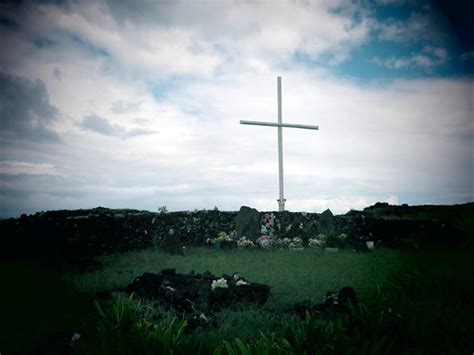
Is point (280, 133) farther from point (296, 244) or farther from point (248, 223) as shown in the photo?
point (296, 244)

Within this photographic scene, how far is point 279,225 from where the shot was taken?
13.0 metres

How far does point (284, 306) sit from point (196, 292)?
47.9 inches

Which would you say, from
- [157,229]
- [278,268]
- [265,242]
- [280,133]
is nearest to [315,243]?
[265,242]

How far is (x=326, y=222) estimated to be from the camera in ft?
41.8

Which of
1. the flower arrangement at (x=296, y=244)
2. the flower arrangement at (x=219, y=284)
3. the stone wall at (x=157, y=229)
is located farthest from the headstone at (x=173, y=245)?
the flower arrangement at (x=219, y=284)

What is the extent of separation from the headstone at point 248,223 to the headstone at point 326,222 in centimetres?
203

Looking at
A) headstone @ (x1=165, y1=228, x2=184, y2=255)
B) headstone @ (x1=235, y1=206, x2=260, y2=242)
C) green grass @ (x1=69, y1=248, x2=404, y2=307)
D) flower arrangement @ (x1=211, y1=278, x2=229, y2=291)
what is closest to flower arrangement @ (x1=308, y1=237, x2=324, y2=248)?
green grass @ (x1=69, y1=248, x2=404, y2=307)

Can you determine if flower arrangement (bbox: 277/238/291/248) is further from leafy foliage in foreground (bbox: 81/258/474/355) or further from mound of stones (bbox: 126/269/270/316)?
leafy foliage in foreground (bbox: 81/258/474/355)

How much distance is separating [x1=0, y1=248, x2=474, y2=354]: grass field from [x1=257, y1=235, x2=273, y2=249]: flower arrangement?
5.04 ft

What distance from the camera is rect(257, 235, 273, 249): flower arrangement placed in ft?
38.6

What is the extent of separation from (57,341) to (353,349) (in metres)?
2.57

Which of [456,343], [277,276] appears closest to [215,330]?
[456,343]

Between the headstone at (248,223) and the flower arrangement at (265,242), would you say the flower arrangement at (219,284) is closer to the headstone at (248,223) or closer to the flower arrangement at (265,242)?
the flower arrangement at (265,242)

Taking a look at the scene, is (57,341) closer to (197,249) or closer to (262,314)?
(262,314)
